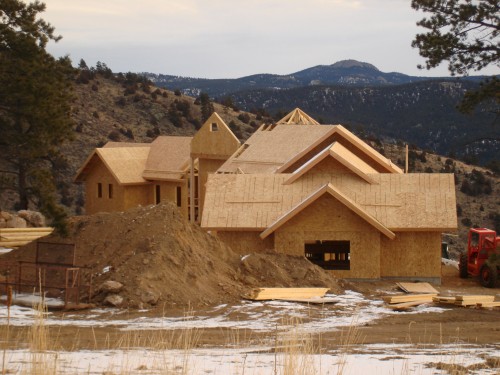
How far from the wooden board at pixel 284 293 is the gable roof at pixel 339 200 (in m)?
4.58

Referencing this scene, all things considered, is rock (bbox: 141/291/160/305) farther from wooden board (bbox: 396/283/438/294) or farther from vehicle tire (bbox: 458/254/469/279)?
vehicle tire (bbox: 458/254/469/279)

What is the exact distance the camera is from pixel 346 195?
99.0 feet

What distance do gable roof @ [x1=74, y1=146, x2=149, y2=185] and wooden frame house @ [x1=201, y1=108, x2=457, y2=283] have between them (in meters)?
16.8

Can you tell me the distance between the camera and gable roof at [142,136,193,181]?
153 feet

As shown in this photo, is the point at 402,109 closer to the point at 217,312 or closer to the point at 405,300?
the point at 405,300

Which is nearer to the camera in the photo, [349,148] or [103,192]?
[349,148]

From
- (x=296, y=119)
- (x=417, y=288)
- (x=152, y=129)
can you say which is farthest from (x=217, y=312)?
(x=152, y=129)

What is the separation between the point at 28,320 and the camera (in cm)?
Answer: 2016

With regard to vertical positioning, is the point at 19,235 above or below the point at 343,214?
below

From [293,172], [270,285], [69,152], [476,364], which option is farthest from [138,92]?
[476,364]

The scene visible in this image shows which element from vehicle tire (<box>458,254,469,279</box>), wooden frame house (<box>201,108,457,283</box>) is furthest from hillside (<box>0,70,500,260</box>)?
wooden frame house (<box>201,108,457,283</box>)

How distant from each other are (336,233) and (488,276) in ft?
16.7

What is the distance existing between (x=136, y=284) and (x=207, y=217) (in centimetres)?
706

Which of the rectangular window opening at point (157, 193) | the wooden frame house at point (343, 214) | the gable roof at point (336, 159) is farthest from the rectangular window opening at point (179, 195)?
the gable roof at point (336, 159)
